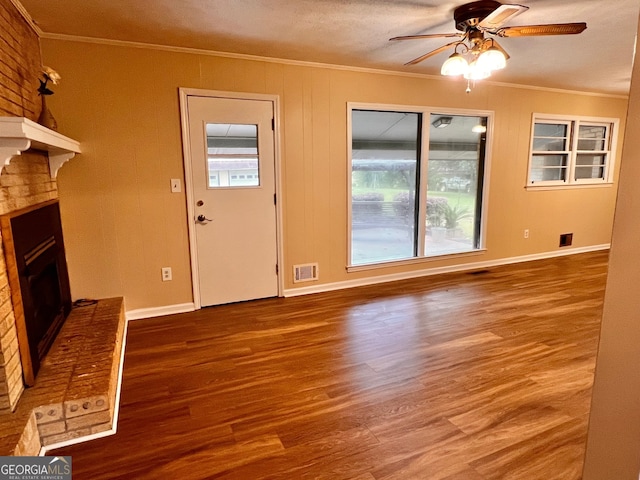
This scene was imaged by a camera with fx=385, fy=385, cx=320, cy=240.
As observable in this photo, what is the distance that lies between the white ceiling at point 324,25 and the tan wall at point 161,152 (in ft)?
0.65

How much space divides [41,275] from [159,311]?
1.17 m

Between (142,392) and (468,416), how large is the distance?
1862 millimetres

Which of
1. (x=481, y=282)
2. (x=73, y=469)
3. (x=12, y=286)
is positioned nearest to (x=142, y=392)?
(x=73, y=469)

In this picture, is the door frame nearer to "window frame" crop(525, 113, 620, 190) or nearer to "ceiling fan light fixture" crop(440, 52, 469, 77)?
"ceiling fan light fixture" crop(440, 52, 469, 77)

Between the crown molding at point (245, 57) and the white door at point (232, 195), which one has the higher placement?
the crown molding at point (245, 57)

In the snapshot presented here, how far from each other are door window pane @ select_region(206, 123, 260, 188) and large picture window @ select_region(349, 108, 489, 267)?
1109 millimetres

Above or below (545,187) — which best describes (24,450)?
below

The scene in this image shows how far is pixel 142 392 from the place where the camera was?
2.29 m

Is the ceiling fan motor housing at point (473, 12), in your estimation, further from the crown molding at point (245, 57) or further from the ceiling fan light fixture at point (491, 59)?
the crown molding at point (245, 57)

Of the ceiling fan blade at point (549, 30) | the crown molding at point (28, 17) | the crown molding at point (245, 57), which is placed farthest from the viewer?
the crown molding at point (245, 57)

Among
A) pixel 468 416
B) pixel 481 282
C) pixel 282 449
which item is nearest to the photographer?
pixel 282 449

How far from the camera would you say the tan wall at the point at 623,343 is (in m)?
0.65

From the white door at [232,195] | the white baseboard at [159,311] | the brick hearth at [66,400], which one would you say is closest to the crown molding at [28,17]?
the white door at [232,195]

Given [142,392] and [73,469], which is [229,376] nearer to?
[142,392]
